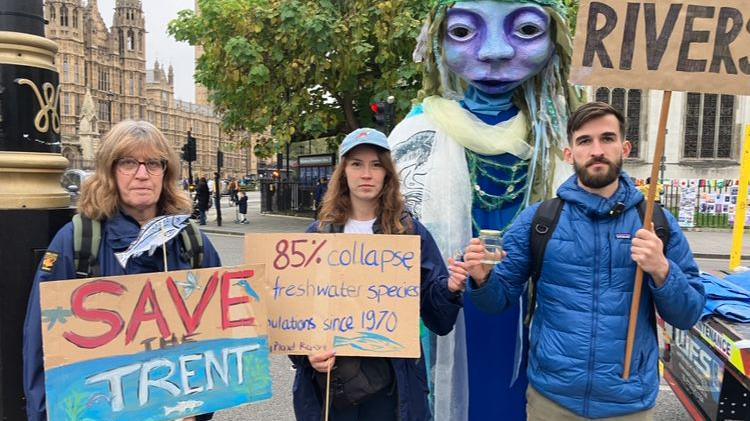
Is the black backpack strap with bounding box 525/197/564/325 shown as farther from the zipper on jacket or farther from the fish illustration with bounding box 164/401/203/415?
the fish illustration with bounding box 164/401/203/415

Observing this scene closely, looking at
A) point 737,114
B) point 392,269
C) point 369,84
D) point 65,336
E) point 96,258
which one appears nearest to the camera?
point 65,336

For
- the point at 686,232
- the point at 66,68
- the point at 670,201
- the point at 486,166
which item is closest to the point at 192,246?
the point at 486,166

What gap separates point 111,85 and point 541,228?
9613 centimetres

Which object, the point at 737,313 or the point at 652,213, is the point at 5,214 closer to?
the point at 652,213

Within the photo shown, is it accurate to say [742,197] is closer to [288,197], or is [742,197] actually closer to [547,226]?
[547,226]

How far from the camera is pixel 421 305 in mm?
2219

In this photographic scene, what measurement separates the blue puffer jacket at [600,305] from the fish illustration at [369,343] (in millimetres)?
358

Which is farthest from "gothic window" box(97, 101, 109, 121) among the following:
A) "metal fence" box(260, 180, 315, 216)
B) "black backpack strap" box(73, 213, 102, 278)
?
"black backpack strap" box(73, 213, 102, 278)

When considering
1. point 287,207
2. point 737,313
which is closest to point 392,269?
point 737,313

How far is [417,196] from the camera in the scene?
2646mm

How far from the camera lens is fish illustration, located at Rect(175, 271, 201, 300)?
73.5 inches

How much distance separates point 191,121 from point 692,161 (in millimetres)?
99490

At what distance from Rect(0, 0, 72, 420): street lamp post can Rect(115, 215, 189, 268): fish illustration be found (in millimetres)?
668

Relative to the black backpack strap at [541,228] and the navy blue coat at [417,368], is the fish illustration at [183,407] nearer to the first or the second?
the navy blue coat at [417,368]
